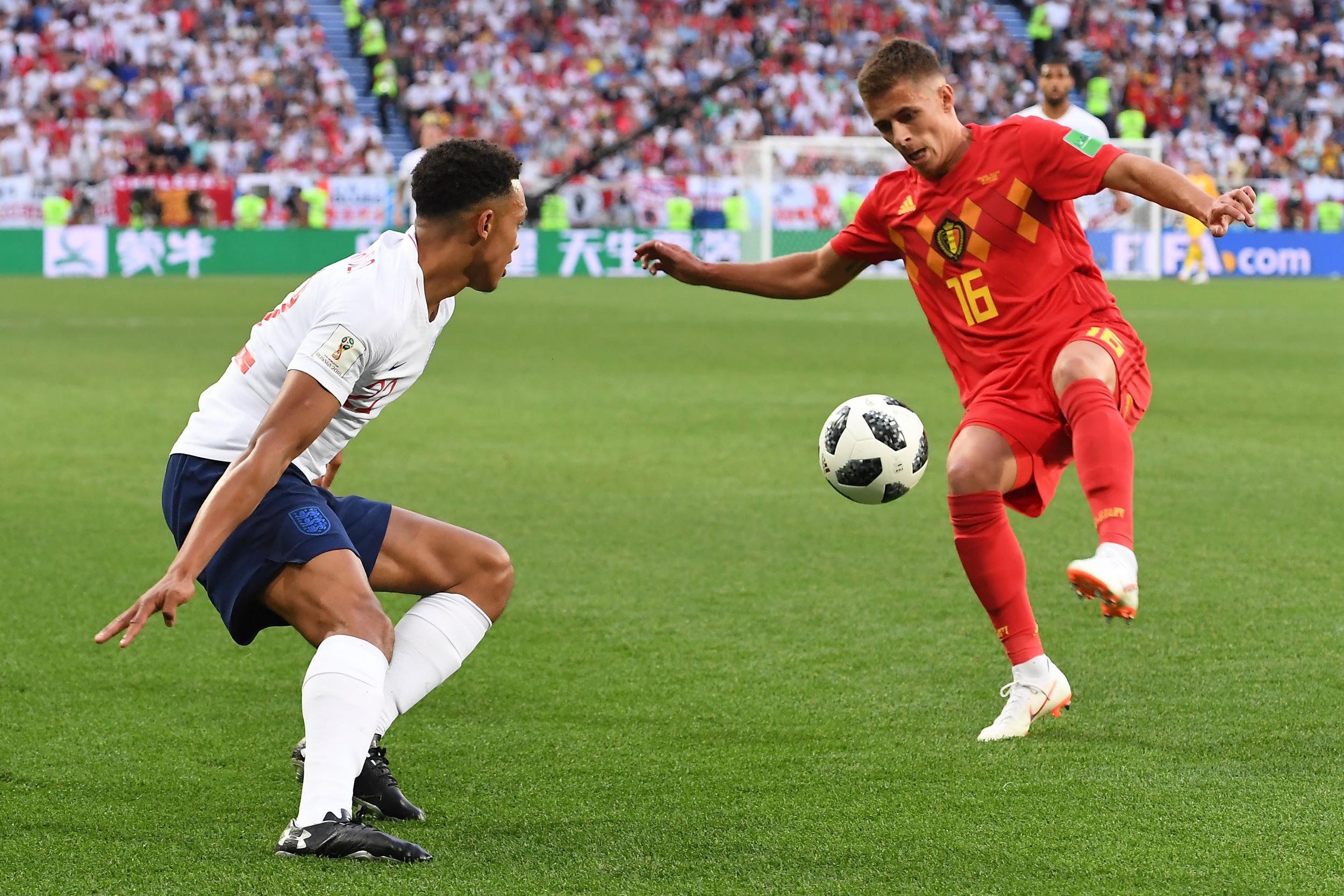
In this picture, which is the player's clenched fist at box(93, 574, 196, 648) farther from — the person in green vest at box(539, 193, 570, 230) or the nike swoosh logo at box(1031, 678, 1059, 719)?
the person in green vest at box(539, 193, 570, 230)

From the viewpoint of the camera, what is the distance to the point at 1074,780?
4.03 metres

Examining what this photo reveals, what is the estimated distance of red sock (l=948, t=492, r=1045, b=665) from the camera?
182 inches

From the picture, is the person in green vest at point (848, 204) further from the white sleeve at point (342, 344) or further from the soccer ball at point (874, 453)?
the white sleeve at point (342, 344)

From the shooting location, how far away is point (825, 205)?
28.4 meters

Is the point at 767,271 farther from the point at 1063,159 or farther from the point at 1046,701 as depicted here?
the point at 1046,701

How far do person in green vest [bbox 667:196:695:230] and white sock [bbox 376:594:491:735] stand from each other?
2622 cm

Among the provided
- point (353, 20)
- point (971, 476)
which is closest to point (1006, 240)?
point (971, 476)

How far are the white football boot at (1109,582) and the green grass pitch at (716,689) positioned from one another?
1.46 feet

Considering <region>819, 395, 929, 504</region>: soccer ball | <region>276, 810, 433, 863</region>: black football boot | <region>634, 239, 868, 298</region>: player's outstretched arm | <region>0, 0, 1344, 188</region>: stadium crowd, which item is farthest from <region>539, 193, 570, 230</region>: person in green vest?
<region>276, 810, 433, 863</region>: black football boot

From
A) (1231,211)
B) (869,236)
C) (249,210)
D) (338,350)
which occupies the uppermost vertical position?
(1231,211)

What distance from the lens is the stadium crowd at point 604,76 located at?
104 feet

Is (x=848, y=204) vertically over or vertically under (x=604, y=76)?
under

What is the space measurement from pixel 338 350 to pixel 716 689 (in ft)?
6.53

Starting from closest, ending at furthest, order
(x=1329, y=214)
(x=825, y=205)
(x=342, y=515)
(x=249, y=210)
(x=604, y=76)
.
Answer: (x=342, y=515) → (x=825, y=205) → (x=249, y=210) → (x=1329, y=214) → (x=604, y=76)
